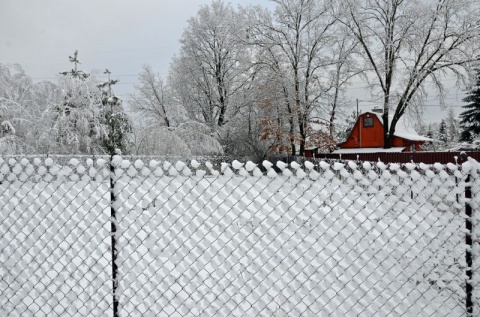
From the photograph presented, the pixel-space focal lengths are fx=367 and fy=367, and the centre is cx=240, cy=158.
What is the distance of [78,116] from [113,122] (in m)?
2.04

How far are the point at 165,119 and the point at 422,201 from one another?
24.2 m

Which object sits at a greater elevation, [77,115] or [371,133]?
[77,115]

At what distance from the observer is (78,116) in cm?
1862

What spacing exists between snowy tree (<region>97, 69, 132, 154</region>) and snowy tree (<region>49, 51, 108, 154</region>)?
1.27 feet

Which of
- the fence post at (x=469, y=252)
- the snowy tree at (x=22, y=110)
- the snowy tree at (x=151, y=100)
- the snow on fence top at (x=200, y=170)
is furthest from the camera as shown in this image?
the snowy tree at (x=151, y=100)

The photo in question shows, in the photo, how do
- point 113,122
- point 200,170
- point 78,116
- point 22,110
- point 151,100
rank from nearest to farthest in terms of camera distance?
point 200,170 < point 78,116 < point 22,110 < point 113,122 < point 151,100

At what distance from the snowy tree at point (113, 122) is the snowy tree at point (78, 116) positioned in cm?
39

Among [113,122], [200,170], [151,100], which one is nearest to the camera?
[200,170]

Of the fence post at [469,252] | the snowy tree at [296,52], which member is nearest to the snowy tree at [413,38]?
the snowy tree at [296,52]

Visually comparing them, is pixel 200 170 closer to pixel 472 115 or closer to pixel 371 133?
pixel 371 133

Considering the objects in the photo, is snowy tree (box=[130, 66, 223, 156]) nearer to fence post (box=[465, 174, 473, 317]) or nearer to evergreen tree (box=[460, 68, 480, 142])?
fence post (box=[465, 174, 473, 317])

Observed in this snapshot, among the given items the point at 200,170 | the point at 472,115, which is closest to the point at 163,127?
the point at 200,170

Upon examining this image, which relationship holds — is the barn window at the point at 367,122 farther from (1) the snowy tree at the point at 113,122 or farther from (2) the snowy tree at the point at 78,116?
(2) the snowy tree at the point at 78,116

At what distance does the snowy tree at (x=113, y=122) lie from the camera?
1989 cm
